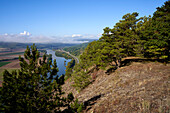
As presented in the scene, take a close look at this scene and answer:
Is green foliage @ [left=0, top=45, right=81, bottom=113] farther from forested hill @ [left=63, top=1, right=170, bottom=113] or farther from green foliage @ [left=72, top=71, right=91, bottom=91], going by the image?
green foliage @ [left=72, top=71, right=91, bottom=91]

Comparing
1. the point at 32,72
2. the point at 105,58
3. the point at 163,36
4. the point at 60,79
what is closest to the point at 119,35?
the point at 105,58

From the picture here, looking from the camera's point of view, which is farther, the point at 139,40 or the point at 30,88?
the point at 139,40

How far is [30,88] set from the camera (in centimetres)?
992

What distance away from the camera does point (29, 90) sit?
9.84m

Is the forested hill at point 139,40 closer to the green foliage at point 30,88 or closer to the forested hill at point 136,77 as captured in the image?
the forested hill at point 136,77

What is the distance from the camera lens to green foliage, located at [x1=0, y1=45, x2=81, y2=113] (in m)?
8.98

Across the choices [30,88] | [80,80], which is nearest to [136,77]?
[80,80]

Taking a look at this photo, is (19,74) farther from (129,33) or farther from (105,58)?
(129,33)

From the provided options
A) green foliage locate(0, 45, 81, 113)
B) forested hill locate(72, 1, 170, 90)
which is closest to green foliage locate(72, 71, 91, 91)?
forested hill locate(72, 1, 170, 90)

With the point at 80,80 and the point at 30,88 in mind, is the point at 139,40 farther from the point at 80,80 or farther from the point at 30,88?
the point at 30,88

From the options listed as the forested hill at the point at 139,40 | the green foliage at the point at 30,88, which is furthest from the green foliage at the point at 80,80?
the green foliage at the point at 30,88

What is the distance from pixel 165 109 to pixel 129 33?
1800 centimetres

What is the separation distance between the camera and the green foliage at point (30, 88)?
8.98m

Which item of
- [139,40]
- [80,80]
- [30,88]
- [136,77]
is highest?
[139,40]
